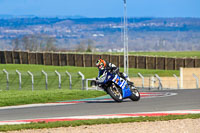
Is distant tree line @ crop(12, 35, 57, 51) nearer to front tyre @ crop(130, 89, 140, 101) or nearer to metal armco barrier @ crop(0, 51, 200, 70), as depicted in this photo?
metal armco barrier @ crop(0, 51, 200, 70)

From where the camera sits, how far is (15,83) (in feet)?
121

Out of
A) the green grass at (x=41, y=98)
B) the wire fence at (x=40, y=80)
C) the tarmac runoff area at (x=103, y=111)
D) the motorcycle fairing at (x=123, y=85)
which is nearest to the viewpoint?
the tarmac runoff area at (x=103, y=111)

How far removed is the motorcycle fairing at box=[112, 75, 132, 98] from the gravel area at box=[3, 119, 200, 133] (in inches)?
221

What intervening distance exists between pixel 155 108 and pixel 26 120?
449 cm

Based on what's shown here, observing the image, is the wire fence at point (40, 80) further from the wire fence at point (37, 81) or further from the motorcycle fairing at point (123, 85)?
the motorcycle fairing at point (123, 85)

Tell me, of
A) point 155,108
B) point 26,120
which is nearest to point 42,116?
point 26,120

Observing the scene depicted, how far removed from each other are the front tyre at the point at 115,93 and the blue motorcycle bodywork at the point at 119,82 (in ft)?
0.50

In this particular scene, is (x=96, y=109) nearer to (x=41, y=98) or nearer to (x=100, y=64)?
(x=100, y=64)

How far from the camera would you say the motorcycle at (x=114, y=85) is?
19422 millimetres

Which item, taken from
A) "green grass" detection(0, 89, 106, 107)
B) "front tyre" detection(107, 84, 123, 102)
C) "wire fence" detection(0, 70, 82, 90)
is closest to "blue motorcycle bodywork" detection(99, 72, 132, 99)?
"front tyre" detection(107, 84, 123, 102)

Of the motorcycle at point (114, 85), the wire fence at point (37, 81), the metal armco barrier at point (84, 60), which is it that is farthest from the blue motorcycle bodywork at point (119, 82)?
the metal armco barrier at point (84, 60)

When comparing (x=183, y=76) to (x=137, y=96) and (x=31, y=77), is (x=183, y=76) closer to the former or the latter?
(x=31, y=77)

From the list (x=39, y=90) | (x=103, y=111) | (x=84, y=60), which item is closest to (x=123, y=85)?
(x=103, y=111)

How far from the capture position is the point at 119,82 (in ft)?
65.0
